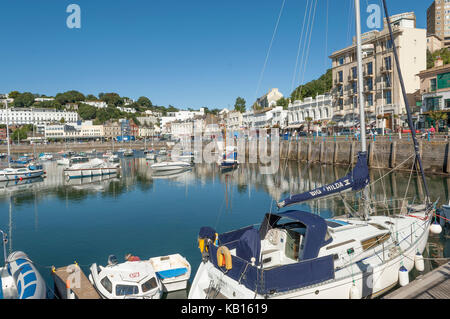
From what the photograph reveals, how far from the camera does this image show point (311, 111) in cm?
8056

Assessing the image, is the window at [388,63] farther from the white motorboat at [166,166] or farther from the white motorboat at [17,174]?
the white motorboat at [17,174]

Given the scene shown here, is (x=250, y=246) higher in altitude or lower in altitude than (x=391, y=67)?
lower

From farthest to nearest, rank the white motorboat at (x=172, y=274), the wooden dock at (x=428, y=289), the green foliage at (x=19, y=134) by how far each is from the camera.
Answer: the green foliage at (x=19, y=134) < the white motorboat at (x=172, y=274) < the wooden dock at (x=428, y=289)

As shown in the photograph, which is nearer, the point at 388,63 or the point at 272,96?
the point at 388,63

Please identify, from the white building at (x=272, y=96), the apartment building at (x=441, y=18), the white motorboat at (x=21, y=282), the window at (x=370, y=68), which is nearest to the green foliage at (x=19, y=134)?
the white building at (x=272, y=96)

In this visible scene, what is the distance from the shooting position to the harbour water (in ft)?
66.4

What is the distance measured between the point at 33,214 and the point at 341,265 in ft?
98.6

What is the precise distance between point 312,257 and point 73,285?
9.45m

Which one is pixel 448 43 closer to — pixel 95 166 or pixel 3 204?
pixel 95 166

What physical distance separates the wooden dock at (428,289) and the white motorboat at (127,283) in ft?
27.1

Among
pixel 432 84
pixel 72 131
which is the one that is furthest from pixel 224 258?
pixel 72 131

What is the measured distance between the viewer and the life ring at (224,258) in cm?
1103

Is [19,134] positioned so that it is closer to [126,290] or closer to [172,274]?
[172,274]
